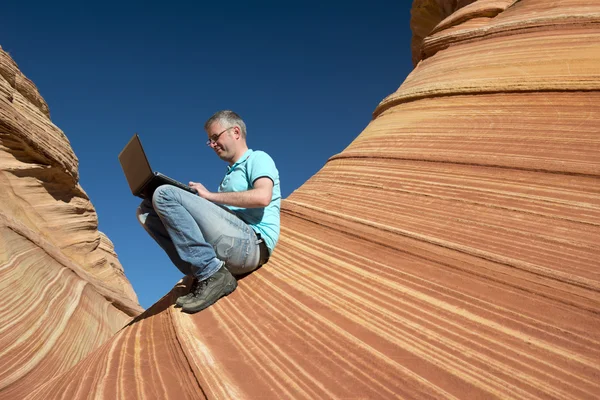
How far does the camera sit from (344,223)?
3008 mm

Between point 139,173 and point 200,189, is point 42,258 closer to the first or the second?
point 139,173

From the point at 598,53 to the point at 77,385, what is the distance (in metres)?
4.75

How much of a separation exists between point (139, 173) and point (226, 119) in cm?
63

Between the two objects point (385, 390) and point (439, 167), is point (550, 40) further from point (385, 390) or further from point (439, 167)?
point (385, 390)

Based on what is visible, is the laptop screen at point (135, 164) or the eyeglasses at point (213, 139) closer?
the laptop screen at point (135, 164)

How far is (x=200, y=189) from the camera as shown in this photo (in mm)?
2359

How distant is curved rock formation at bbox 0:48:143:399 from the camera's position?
415cm

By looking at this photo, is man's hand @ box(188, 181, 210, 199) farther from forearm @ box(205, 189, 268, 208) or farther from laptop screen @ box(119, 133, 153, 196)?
laptop screen @ box(119, 133, 153, 196)

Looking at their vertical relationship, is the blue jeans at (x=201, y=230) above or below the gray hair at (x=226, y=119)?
below

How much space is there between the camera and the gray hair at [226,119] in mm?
2551

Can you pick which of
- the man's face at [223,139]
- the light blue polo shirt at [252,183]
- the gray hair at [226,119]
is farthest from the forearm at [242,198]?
the gray hair at [226,119]

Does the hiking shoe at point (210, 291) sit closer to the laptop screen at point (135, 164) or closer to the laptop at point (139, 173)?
the laptop at point (139, 173)

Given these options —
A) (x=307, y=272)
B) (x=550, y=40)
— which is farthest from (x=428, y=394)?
(x=550, y=40)

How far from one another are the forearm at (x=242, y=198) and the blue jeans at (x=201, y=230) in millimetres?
46
